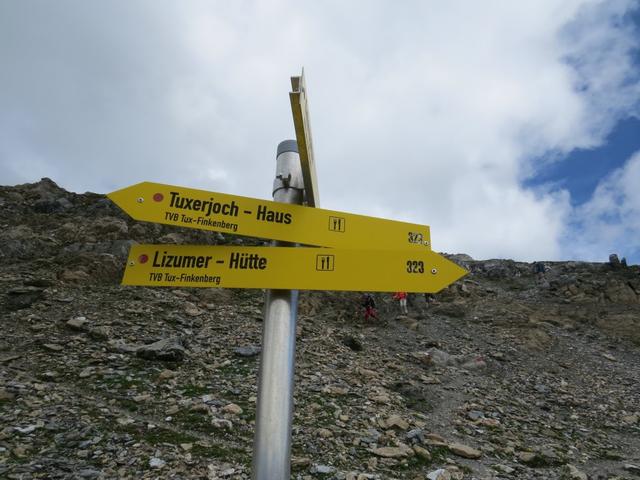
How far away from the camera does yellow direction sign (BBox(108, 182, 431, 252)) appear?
287 centimetres

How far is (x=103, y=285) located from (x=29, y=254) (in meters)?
4.55

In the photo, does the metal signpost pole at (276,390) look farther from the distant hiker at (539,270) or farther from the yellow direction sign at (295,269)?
the distant hiker at (539,270)

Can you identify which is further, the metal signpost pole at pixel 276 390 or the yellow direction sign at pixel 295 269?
the yellow direction sign at pixel 295 269

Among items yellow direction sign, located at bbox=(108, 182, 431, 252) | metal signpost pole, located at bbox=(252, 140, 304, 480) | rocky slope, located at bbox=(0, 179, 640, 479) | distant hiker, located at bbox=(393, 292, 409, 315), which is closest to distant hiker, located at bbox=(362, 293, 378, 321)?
rocky slope, located at bbox=(0, 179, 640, 479)

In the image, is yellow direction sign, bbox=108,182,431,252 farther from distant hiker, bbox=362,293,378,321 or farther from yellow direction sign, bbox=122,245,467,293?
distant hiker, bbox=362,293,378,321

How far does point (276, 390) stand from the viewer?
7.55 feet

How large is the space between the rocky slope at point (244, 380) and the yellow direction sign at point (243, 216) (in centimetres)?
407

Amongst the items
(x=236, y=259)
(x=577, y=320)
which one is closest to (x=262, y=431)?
(x=236, y=259)

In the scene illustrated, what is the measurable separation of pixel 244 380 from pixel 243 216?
Result: 6.88m

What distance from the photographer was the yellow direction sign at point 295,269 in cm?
268

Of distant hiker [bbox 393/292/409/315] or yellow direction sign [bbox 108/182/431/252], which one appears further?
distant hiker [bbox 393/292/409/315]

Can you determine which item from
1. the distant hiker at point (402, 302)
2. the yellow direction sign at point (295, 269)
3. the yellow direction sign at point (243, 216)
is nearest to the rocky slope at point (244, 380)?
the distant hiker at point (402, 302)

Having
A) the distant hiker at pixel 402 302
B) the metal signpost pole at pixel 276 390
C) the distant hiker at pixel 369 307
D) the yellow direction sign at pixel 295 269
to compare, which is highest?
the distant hiker at pixel 402 302

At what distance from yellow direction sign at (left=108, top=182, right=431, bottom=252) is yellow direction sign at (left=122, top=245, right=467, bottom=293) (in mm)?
158
